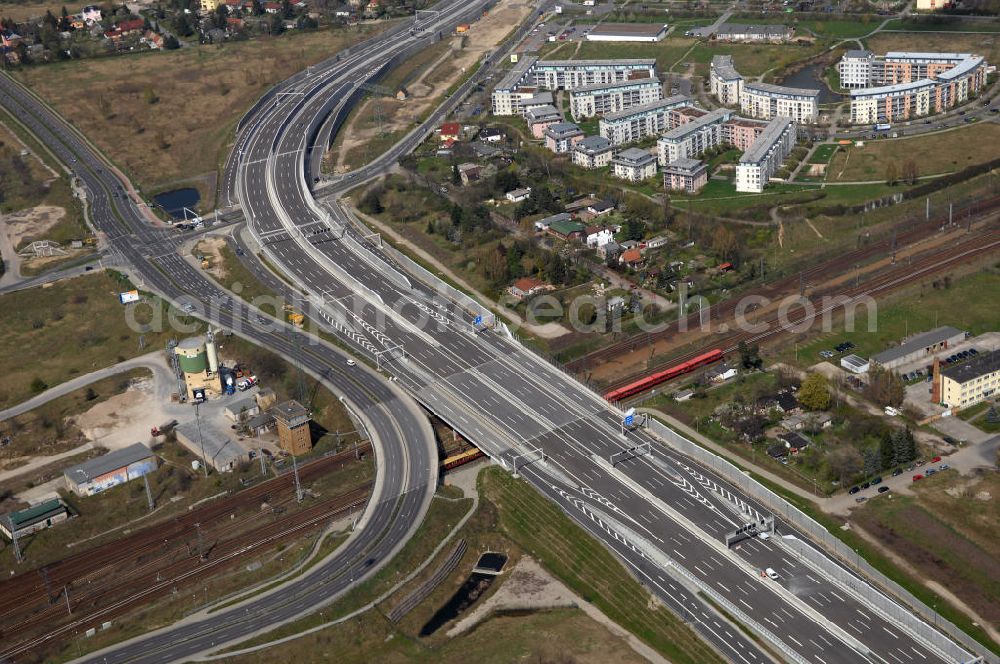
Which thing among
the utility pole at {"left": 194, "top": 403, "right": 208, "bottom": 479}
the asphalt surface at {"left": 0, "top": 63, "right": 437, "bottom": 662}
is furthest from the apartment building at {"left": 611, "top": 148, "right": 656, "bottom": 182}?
the utility pole at {"left": 194, "top": 403, "right": 208, "bottom": 479}

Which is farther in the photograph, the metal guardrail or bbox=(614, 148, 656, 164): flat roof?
bbox=(614, 148, 656, 164): flat roof

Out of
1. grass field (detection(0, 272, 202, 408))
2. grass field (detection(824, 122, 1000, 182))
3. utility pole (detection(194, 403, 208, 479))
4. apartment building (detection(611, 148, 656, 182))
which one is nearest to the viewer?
utility pole (detection(194, 403, 208, 479))

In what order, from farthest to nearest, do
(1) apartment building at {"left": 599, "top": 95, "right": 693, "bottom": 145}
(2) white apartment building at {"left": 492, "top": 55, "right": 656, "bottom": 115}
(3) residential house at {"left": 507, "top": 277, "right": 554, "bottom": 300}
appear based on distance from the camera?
(2) white apartment building at {"left": 492, "top": 55, "right": 656, "bottom": 115}, (1) apartment building at {"left": 599, "top": 95, "right": 693, "bottom": 145}, (3) residential house at {"left": 507, "top": 277, "right": 554, "bottom": 300}

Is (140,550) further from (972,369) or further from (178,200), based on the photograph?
(178,200)

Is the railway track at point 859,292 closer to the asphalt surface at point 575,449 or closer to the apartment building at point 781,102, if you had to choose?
the asphalt surface at point 575,449

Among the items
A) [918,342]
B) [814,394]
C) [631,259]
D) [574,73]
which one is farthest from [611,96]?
[814,394]

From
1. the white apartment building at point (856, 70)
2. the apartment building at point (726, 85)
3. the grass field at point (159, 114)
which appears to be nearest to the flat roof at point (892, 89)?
→ the white apartment building at point (856, 70)

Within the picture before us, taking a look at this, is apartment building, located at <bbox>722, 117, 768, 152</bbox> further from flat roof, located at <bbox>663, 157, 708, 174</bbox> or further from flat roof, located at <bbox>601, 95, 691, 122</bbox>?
flat roof, located at <bbox>663, 157, 708, 174</bbox>
